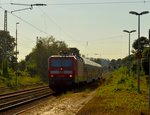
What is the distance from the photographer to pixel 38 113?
2066cm

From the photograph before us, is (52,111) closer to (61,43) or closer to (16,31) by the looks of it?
(16,31)

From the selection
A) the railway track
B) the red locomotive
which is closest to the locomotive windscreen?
the red locomotive

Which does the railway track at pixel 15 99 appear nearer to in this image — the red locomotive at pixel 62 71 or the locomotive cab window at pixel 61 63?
the red locomotive at pixel 62 71

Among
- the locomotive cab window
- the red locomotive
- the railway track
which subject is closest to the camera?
the railway track

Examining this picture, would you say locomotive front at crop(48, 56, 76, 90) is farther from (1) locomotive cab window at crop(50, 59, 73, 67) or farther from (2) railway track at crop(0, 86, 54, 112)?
(2) railway track at crop(0, 86, 54, 112)

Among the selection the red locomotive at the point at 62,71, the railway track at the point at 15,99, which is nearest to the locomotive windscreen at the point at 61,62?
the red locomotive at the point at 62,71

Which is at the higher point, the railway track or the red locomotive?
the red locomotive


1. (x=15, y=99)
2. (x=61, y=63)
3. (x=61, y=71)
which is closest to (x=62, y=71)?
(x=61, y=71)

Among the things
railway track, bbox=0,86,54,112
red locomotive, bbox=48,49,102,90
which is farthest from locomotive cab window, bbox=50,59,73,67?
railway track, bbox=0,86,54,112

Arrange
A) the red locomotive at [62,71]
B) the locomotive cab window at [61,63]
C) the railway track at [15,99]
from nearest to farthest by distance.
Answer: the railway track at [15,99], the red locomotive at [62,71], the locomotive cab window at [61,63]

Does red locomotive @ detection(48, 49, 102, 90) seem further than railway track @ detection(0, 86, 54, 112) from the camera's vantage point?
Yes

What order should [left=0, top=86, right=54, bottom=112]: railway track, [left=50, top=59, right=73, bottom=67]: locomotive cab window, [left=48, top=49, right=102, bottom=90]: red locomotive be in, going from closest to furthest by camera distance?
[left=0, top=86, right=54, bottom=112]: railway track < [left=48, top=49, right=102, bottom=90]: red locomotive < [left=50, top=59, right=73, bottom=67]: locomotive cab window

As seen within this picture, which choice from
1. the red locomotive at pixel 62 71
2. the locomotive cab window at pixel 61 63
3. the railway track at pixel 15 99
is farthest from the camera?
the locomotive cab window at pixel 61 63

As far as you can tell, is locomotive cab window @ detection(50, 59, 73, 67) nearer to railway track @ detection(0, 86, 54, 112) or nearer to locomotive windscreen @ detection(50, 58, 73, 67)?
locomotive windscreen @ detection(50, 58, 73, 67)
